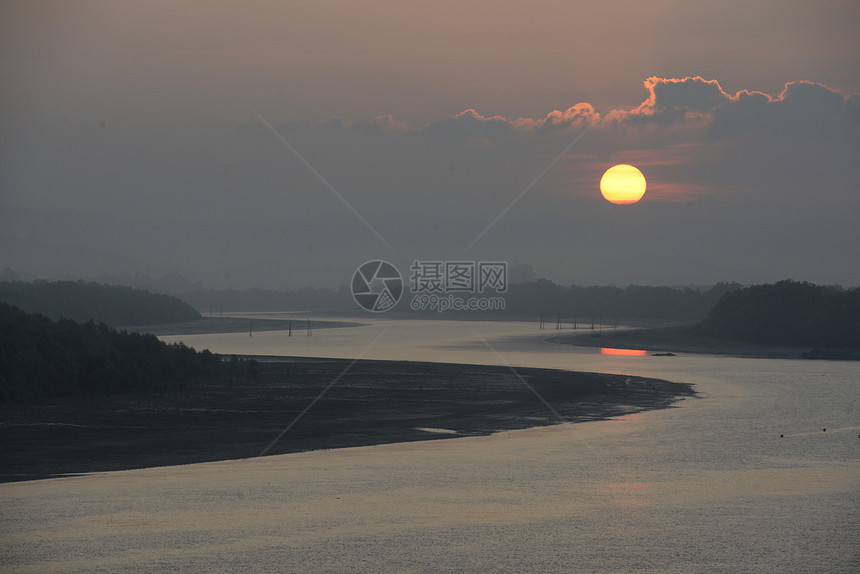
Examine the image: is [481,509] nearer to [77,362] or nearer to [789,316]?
[77,362]

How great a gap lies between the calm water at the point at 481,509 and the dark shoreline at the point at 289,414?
10.4ft

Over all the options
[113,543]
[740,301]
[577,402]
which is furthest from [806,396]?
[740,301]

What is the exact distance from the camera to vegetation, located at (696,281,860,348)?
121 meters

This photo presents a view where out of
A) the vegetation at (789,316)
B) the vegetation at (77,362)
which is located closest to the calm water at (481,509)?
the vegetation at (77,362)

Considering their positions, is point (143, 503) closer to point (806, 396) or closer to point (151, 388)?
point (151, 388)

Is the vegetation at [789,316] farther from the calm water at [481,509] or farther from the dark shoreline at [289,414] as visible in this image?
the calm water at [481,509]

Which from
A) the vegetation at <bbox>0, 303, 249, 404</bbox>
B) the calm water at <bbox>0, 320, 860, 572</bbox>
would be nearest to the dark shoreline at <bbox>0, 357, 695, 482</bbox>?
the vegetation at <bbox>0, 303, 249, 404</bbox>

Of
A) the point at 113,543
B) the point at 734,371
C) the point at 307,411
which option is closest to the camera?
the point at 113,543

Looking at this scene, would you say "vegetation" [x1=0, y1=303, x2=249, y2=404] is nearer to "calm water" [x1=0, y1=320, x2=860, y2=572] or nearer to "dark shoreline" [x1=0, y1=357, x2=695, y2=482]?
"dark shoreline" [x1=0, y1=357, x2=695, y2=482]

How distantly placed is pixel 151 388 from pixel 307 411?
14.3 metres

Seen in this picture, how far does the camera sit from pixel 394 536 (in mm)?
19391

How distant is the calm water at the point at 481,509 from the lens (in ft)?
57.7

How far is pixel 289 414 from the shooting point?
43812 mm

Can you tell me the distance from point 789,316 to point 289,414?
100 metres
